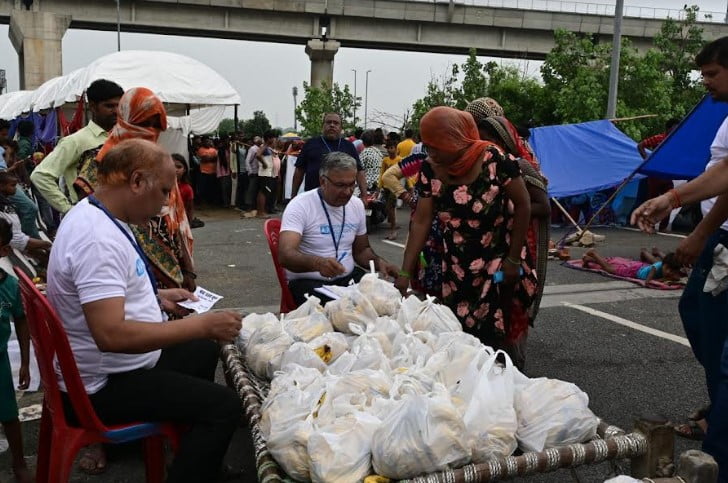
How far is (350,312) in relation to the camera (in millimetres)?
2916

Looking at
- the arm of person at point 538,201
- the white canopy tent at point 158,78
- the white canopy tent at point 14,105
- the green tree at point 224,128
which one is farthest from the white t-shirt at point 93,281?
the white canopy tent at point 14,105

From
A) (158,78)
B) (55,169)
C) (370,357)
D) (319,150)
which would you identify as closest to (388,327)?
(370,357)

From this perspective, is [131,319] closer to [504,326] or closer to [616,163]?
[504,326]

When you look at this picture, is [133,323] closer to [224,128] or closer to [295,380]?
[295,380]

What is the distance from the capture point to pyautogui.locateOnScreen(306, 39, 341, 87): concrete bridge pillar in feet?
108

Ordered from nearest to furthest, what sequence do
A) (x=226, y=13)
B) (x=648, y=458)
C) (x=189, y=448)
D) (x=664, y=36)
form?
(x=648, y=458), (x=189, y=448), (x=664, y=36), (x=226, y=13)

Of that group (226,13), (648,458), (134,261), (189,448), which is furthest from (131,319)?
(226,13)

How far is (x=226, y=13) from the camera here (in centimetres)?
3073

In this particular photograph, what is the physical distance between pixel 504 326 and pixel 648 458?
5.16 ft

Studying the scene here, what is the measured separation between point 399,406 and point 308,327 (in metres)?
1.03

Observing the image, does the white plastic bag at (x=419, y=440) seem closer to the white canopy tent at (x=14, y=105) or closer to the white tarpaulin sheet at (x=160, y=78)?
the white tarpaulin sheet at (x=160, y=78)

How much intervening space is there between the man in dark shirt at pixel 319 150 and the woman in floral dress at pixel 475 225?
4699 mm

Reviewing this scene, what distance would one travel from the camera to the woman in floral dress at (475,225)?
3268 millimetres

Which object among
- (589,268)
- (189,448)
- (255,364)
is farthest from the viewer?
(589,268)
